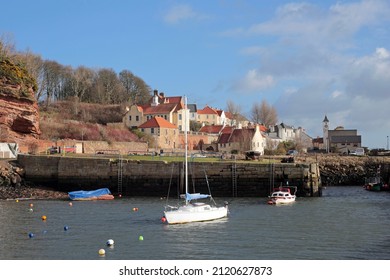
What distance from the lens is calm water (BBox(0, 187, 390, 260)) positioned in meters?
24.8

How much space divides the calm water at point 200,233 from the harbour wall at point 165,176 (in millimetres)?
7358

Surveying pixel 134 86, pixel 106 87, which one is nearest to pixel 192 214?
pixel 106 87

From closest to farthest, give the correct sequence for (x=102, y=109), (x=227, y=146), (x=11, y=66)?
(x=11, y=66), (x=227, y=146), (x=102, y=109)

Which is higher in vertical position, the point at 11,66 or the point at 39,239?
the point at 11,66

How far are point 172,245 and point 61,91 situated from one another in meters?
99.2

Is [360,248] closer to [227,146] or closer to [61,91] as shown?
[227,146]

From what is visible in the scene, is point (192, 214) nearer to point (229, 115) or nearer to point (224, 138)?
point (224, 138)

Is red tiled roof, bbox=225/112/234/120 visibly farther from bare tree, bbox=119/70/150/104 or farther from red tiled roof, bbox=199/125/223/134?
red tiled roof, bbox=199/125/223/134

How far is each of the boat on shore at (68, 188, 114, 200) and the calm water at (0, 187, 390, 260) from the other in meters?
4.41

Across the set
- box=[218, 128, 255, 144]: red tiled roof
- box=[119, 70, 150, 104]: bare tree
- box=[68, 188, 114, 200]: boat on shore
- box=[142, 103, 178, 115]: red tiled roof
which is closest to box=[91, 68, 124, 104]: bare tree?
box=[119, 70, 150, 104]: bare tree

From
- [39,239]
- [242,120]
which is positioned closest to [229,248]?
[39,239]

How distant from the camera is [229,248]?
84.3 feet

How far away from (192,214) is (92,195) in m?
18.5

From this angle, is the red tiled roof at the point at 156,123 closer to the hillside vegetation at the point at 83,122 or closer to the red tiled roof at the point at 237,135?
the hillside vegetation at the point at 83,122
